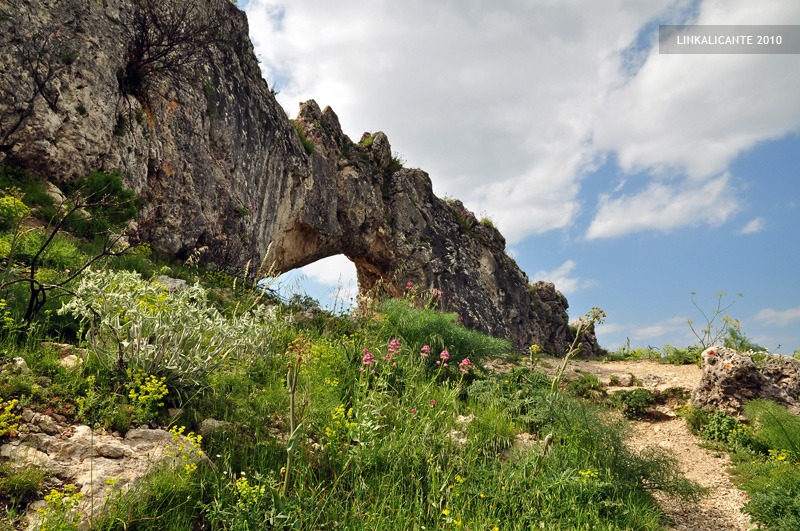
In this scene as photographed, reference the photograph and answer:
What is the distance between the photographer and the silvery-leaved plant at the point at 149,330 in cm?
327

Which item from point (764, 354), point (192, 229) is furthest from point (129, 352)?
point (764, 354)

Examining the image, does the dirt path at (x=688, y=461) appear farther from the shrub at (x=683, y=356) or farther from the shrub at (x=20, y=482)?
the shrub at (x=20, y=482)

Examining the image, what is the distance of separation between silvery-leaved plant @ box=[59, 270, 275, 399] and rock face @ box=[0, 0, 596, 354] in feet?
12.0

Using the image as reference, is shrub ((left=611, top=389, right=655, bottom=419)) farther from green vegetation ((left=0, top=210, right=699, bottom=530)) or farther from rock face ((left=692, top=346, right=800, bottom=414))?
green vegetation ((left=0, top=210, right=699, bottom=530))

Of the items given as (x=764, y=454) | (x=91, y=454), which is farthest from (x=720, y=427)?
(x=91, y=454)

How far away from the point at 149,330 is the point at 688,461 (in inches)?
280

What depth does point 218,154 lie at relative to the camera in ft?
31.6

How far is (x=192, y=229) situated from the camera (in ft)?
28.5

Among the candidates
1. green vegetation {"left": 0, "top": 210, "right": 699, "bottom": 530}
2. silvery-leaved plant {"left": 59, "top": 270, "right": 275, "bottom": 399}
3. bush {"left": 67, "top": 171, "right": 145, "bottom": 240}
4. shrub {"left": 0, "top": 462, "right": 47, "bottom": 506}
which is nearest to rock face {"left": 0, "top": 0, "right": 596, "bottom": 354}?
bush {"left": 67, "top": 171, "right": 145, "bottom": 240}

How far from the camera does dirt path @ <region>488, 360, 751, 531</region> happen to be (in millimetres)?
4184

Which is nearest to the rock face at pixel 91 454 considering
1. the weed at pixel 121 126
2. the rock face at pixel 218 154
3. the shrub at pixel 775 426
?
the rock face at pixel 218 154

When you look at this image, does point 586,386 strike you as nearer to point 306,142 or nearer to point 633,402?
point 633,402

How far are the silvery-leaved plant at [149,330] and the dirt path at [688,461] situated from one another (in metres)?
4.49

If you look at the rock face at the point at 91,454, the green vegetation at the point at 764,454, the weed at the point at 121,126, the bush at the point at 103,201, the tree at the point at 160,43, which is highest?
the tree at the point at 160,43
